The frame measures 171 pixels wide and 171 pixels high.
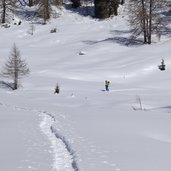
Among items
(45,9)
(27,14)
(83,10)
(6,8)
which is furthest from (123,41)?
(6,8)

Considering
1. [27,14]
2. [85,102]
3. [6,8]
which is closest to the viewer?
[85,102]

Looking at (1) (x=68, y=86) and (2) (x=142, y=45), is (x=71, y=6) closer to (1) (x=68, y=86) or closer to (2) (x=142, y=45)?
(2) (x=142, y=45)

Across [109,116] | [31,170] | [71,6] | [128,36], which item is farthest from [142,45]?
[31,170]

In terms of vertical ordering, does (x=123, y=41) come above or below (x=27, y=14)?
below

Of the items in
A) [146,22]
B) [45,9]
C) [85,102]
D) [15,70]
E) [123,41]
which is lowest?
[85,102]

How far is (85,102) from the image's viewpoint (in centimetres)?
2867

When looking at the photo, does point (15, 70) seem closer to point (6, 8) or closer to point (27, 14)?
point (6, 8)

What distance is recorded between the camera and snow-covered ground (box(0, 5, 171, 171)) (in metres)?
11.6

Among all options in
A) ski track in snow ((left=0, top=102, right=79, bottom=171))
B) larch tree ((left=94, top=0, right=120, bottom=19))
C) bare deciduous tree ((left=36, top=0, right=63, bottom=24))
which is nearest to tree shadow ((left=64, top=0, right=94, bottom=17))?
larch tree ((left=94, top=0, right=120, bottom=19))

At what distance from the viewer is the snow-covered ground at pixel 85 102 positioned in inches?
457

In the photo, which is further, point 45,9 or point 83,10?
point 83,10

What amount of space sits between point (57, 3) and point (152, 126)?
177 ft

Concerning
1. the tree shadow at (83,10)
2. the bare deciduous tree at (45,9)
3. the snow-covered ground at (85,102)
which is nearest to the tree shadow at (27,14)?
the bare deciduous tree at (45,9)

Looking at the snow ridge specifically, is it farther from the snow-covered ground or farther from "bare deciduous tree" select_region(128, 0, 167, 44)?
"bare deciduous tree" select_region(128, 0, 167, 44)
